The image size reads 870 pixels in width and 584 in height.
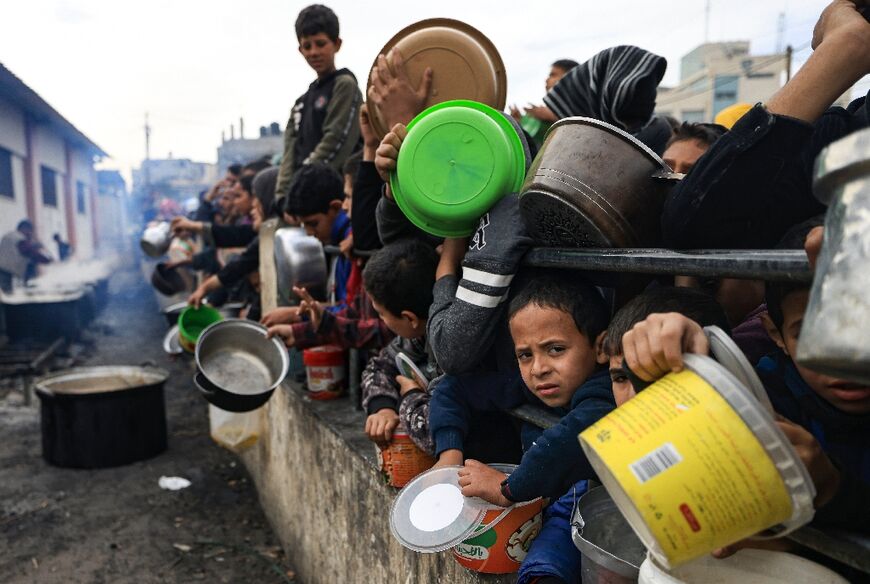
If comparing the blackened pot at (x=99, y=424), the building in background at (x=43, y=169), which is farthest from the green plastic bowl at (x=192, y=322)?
the building in background at (x=43, y=169)

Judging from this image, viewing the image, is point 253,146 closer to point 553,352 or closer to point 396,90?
point 396,90

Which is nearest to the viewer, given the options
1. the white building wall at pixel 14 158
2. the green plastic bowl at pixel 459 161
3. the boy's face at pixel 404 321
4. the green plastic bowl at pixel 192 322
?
the green plastic bowl at pixel 459 161

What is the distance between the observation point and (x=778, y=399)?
49.0 inches

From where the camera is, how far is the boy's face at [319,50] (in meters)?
4.96

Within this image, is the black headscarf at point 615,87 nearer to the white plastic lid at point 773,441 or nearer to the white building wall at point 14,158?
the white plastic lid at point 773,441

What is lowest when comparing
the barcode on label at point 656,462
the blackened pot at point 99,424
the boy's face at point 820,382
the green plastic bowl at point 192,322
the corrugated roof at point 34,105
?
the blackened pot at point 99,424

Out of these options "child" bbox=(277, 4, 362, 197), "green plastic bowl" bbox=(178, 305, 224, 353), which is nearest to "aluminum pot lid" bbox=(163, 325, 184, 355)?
"green plastic bowl" bbox=(178, 305, 224, 353)

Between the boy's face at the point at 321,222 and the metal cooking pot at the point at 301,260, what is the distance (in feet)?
0.86

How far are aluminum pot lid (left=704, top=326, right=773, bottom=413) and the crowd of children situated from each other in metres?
0.03

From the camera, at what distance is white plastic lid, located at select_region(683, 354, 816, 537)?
2.89 feet

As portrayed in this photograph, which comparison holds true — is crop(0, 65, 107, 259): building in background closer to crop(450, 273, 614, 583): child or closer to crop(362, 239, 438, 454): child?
crop(362, 239, 438, 454): child

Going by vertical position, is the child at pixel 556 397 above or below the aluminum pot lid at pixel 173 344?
above

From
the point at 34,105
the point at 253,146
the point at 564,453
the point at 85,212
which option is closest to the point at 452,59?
the point at 564,453

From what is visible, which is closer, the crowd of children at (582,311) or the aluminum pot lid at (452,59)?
the crowd of children at (582,311)
